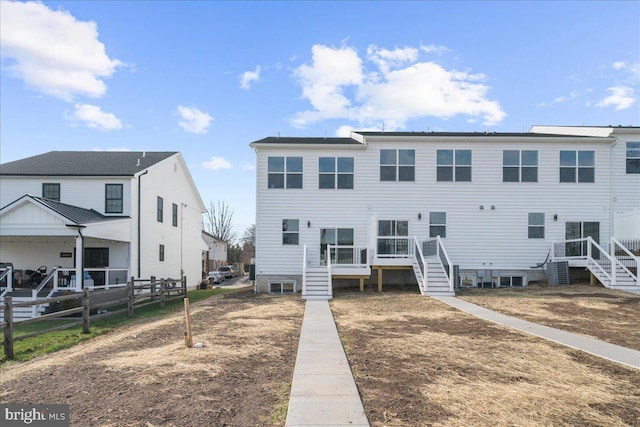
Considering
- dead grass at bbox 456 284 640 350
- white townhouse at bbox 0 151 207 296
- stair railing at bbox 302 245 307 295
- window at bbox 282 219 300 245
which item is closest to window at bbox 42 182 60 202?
white townhouse at bbox 0 151 207 296

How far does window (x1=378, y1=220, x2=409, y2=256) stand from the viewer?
19.3 meters

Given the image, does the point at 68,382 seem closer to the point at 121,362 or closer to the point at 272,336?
the point at 121,362

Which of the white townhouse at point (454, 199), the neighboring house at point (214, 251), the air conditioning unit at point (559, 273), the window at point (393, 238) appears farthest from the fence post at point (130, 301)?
the neighboring house at point (214, 251)

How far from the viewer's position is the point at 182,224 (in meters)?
28.7

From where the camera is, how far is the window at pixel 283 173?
19.8 meters

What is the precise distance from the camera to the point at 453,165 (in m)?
20.1

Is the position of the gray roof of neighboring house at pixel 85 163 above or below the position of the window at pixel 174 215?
above

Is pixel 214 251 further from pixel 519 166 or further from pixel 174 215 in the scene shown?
pixel 519 166

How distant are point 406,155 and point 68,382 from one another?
1670cm

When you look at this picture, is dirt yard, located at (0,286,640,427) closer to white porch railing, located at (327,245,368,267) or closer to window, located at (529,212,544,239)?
white porch railing, located at (327,245,368,267)

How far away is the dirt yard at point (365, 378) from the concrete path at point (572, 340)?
1.08 feet

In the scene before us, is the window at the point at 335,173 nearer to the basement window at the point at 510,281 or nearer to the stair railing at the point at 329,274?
the stair railing at the point at 329,274

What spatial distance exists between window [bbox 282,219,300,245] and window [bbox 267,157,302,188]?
1.67 meters

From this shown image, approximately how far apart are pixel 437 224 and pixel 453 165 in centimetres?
282
